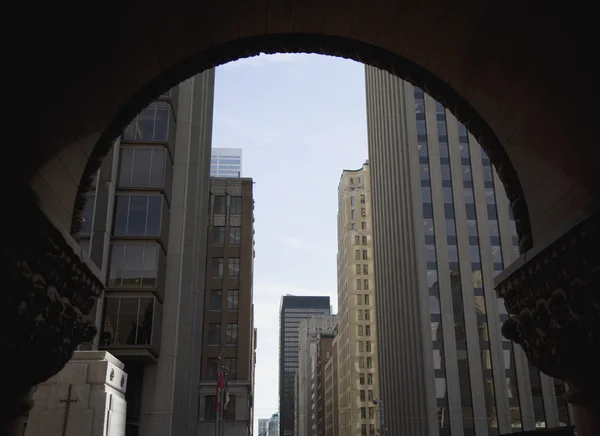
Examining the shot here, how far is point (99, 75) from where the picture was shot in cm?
1028

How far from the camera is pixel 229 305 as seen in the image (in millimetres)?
74875

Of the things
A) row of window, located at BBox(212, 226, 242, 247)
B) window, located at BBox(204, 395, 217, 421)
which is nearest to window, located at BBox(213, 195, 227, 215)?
row of window, located at BBox(212, 226, 242, 247)

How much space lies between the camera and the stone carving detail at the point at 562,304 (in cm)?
804

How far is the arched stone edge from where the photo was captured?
11.3 m

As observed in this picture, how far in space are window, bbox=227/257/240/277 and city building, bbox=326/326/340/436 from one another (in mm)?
75027

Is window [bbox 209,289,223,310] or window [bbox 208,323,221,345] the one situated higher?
window [bbox 209,289,223,310]

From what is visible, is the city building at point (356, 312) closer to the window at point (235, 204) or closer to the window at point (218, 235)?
the window at point (235, 204)

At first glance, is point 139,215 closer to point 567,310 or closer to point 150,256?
point 150,256

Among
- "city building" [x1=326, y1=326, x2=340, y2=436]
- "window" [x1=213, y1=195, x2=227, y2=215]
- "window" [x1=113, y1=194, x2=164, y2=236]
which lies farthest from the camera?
"city building" [x1=326, y1=326, x2=340, y2=436]

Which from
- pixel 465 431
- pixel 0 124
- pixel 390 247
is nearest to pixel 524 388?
pixel 465 431

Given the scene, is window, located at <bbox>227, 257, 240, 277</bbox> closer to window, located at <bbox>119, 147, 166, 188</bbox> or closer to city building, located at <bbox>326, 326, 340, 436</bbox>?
window, located at <bbox>119, 147, 166, 188</bbox>

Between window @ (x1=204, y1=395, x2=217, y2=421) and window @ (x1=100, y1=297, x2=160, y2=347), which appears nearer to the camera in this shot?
window @ (x1=100, y1=297, x2=160, y2=347)

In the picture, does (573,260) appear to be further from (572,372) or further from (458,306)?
(458,306)

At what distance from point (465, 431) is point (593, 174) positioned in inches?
2505
